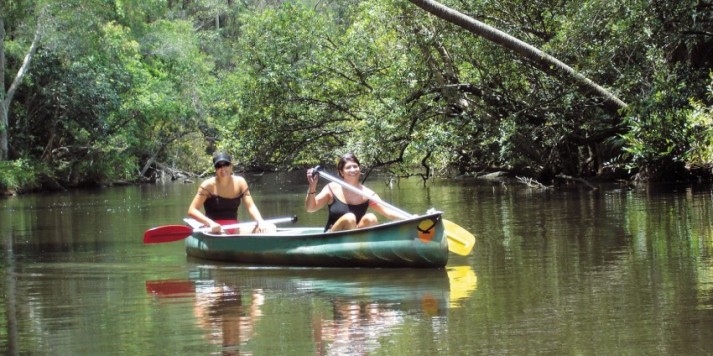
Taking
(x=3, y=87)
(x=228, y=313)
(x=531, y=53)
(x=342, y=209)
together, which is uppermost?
Answer: (x=3, y=87)

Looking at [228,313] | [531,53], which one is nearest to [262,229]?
[228,313]

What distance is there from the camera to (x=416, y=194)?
25297 millimetres

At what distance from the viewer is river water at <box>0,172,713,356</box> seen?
6.83 meters

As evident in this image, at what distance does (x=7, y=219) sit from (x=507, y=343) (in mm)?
17701

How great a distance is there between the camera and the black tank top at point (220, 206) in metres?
12.7

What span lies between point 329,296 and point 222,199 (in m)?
3.89

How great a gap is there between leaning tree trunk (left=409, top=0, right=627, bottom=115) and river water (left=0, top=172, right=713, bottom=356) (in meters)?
4.81

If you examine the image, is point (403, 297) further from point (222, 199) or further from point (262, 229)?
point (222, 199)

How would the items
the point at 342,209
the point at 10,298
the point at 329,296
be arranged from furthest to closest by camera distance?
the point at 342,209 → the point at 10,298 → the point at 329,296

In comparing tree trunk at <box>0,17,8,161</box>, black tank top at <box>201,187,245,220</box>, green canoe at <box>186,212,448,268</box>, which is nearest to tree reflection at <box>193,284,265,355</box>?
green canoe at <box>186,212,448,268</box>

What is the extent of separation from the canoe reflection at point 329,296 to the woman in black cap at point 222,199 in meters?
0.73

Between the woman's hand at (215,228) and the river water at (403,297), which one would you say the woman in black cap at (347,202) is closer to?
the river water at (403,297)

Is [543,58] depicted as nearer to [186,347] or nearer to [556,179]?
[556,179]

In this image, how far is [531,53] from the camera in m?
20.7
